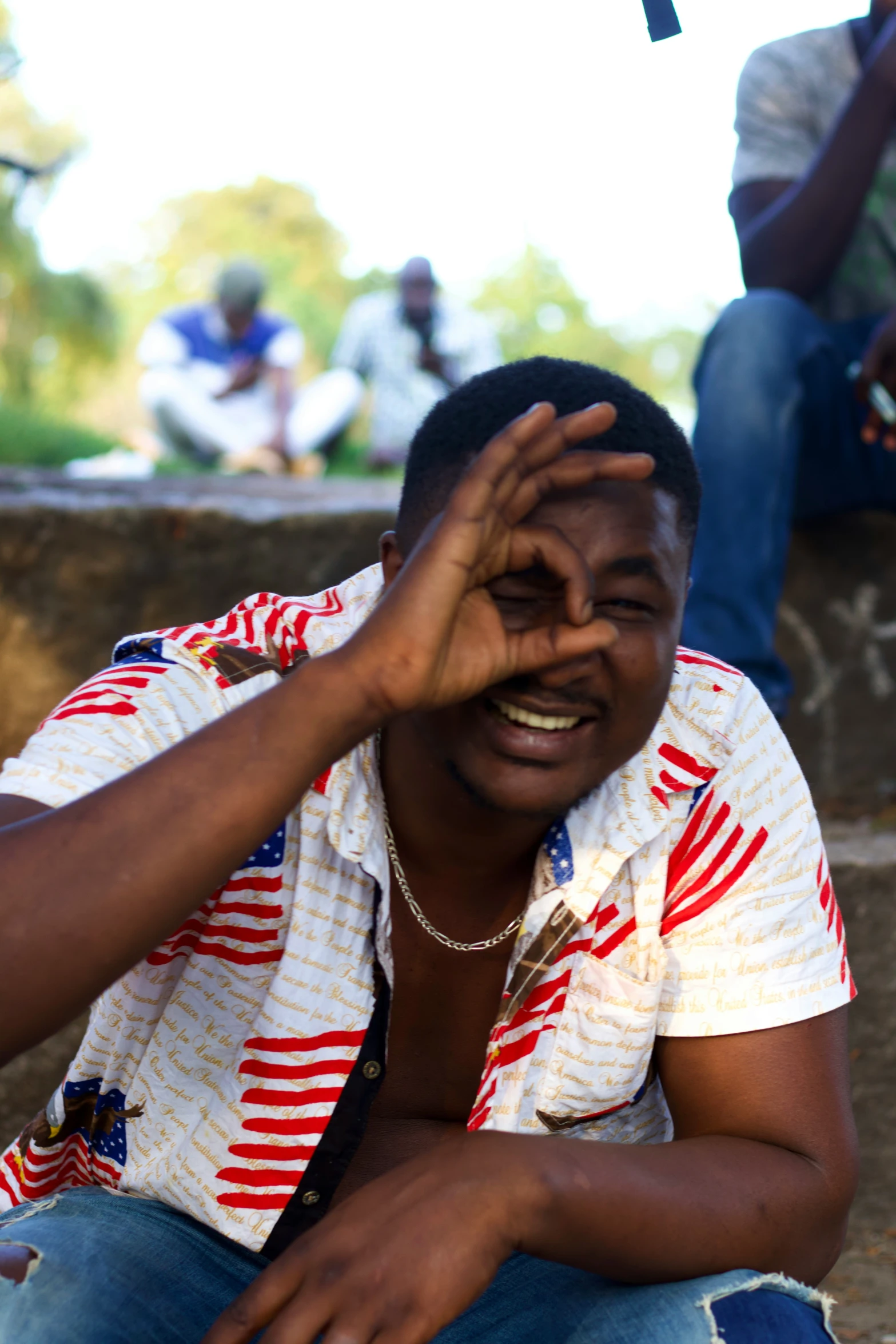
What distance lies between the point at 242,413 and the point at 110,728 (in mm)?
6326

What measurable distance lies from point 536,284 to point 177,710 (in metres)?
37.7

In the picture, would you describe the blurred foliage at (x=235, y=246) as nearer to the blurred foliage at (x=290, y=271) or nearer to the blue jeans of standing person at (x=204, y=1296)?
the blurred foliage at (x=290, y=271)

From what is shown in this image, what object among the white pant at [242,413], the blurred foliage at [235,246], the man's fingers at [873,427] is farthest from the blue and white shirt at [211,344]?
the blurred foliage at [235,246]

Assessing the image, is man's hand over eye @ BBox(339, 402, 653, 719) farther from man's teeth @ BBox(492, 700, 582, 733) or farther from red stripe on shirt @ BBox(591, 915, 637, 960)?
red stripe on shirt @ BBox(591, 915, 637, 960)

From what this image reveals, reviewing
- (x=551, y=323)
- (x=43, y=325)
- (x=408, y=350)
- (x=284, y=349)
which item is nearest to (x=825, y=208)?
(x=408, y=350)

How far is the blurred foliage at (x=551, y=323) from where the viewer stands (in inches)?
1446

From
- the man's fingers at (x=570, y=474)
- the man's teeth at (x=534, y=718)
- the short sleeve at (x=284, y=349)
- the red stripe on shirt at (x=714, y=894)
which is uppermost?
the short sleeve at (x=284, y=349)

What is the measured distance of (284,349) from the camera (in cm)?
786

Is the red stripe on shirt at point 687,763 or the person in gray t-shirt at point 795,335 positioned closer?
the red stripe on shirt at point 687,763

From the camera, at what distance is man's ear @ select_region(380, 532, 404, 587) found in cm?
165

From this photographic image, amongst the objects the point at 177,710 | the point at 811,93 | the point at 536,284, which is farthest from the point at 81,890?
the point at 536,284

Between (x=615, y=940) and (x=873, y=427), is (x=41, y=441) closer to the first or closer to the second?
(x=873, y=427)

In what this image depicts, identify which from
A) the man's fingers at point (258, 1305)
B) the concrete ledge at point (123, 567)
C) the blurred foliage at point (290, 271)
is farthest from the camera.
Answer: the blurred foliage at point (290, 271)

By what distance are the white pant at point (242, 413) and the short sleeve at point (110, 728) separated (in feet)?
19.5
